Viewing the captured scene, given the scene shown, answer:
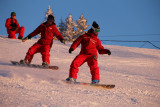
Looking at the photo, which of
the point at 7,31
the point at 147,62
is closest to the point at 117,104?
the point at 147,62

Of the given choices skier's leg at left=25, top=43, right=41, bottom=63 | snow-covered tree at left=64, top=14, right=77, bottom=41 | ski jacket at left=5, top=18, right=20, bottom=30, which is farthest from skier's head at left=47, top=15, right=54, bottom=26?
snow-covered tree at left=64, top=14, right=77, bottom=41

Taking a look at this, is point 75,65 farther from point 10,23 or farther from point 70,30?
point 70,30

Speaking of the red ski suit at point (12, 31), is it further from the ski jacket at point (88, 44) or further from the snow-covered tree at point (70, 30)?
the snow-covered tree at point (70, 30)

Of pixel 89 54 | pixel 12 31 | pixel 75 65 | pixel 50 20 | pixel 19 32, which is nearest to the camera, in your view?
pixel 75 65

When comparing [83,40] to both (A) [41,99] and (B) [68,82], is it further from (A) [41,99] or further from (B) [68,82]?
(A) [41,99]

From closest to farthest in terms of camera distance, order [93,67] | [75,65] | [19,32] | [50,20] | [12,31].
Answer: [75,65] < [93,67] < [50,20] < [19,32] < [12,31]

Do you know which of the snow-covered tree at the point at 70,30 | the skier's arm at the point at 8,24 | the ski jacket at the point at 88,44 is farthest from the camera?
the snow-covered tree at the point at 70,30

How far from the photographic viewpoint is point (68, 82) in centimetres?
452

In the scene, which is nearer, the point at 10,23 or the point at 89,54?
the point at 89,54

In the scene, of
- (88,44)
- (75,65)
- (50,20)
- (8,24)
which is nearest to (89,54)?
(88,44)

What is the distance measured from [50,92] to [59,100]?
0.45 metres

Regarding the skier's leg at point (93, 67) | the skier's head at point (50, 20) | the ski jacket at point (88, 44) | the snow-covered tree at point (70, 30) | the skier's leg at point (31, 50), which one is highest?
the snow-covered tree at point (70, 30)

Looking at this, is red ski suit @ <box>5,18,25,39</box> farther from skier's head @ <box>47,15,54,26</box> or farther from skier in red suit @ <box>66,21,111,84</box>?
skier in red suit @ <box>66,21,111,84</box>

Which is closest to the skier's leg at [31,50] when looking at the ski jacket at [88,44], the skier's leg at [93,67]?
the ski jacket at [88,44]
